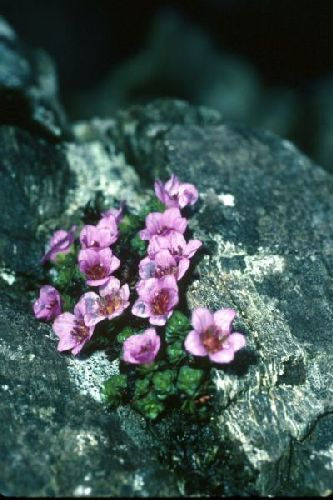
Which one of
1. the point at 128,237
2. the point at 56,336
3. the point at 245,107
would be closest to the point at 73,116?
the point at 245,107

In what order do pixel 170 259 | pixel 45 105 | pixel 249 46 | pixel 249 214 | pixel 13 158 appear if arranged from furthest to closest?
pixel 249 46, pixel 45 105, pixel 13 158, pixel 249 214, pixel 170 259

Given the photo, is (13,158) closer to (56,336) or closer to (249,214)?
(56,336)

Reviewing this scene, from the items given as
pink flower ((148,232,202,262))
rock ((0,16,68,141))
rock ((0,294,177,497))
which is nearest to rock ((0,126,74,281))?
rock ((0,16,68,141))

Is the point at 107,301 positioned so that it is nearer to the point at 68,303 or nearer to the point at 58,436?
the point at 68,303

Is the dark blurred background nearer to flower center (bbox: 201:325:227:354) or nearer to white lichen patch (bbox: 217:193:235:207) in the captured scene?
white lichen patch (bbox: 217:193:235:207)

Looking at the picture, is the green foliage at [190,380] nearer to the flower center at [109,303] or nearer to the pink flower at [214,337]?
the pink flower at [214,337]

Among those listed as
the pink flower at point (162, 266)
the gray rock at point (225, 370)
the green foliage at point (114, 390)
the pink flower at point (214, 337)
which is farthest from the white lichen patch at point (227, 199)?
the green foliage at point (114, 390)
